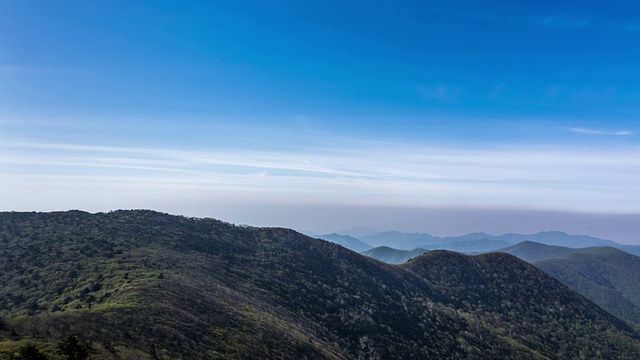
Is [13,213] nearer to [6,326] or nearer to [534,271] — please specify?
[6,326]

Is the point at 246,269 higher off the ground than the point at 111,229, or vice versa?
the point at 111,229

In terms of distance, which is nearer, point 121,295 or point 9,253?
point 121,295

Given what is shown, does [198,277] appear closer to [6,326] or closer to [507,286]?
[6,326]

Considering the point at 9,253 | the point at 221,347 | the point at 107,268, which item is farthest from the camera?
the point at 9,253

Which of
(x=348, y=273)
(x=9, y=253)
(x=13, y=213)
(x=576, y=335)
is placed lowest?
(x=576, y=335)

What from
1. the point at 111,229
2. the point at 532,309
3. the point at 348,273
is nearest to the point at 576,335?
the point at 532,309

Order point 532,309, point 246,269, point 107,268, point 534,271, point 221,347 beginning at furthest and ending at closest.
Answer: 1. point 534,271
2. point 532,309
3. point 246,269
4. point 107,268
5. point 221,347
